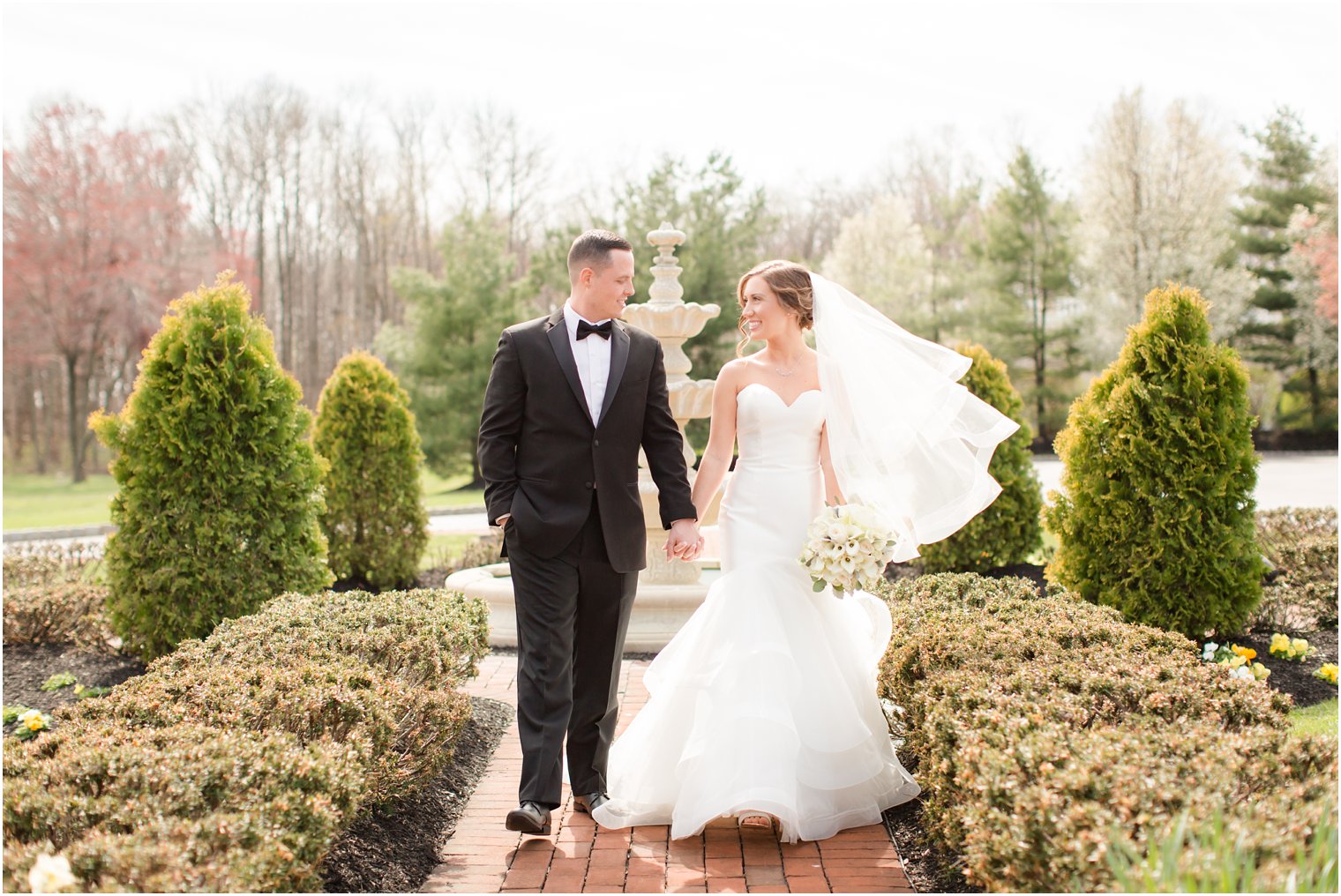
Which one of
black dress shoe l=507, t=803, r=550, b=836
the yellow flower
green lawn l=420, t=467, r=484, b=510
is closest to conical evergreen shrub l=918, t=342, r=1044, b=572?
black dress shoe l=507, t=803, r=550, b=836

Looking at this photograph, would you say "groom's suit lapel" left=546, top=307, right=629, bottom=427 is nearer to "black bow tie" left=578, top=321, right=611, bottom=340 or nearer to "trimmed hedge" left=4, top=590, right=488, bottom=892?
"black bow tie" left=578, top=321, right=611, bottom=340

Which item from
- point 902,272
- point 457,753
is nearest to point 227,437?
point 457,753

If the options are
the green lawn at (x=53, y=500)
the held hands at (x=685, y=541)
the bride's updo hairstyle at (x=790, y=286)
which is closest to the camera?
the held hands at (x=685, y=541)

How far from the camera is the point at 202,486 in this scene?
6.95 metres

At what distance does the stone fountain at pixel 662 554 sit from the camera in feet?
25.2

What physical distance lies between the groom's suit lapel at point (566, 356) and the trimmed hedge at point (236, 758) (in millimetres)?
1375

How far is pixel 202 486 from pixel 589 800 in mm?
3982

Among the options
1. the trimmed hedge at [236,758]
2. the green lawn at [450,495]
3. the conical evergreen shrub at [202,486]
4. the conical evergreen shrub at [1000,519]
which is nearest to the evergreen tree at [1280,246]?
the green lawn at [450,495]

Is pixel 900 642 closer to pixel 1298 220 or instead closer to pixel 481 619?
pixel 481 619

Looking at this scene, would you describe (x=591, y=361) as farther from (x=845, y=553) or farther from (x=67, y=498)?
(x=67, y=498)

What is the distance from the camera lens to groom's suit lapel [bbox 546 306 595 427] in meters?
4.11

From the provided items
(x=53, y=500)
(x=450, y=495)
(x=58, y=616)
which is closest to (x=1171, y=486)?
(x=58, y=616)

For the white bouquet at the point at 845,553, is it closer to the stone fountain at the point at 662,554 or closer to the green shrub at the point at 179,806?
the green shrub at the point at 179,806

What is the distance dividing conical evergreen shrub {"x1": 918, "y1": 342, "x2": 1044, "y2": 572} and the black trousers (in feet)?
19.2
